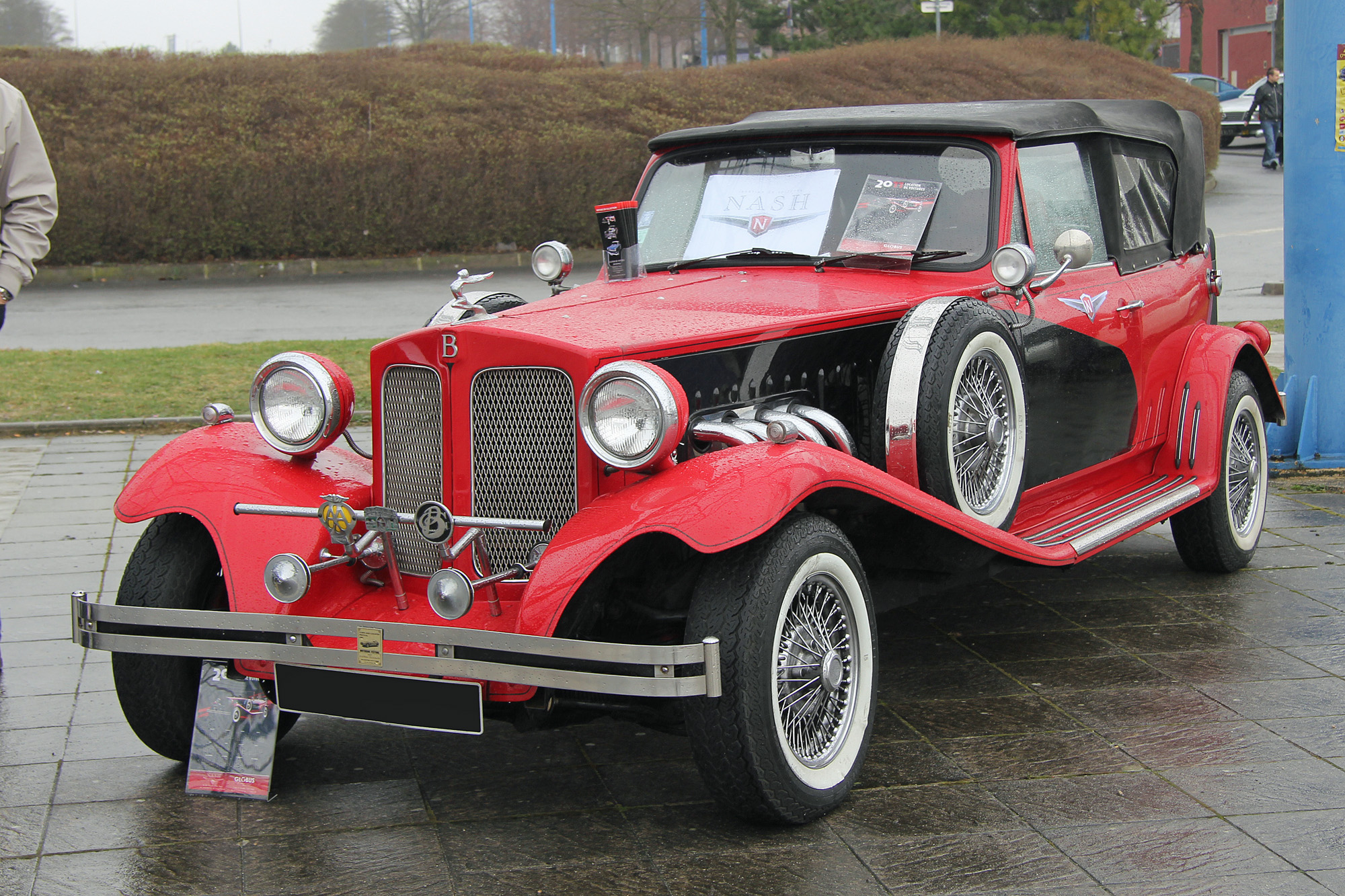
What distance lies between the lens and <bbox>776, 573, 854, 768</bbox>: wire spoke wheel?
3.44m

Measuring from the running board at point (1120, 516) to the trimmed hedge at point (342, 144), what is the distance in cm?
1514

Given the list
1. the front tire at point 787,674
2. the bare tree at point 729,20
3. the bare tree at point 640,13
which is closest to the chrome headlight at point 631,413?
the front tire at point 787,674

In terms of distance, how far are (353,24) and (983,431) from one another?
133ft

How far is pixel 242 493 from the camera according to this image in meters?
3.86

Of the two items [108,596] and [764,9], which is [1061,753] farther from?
[764,9]

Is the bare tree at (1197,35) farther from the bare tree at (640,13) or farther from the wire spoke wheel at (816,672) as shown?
the wire spoke wheel at (816,672)

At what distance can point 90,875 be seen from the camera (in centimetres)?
326

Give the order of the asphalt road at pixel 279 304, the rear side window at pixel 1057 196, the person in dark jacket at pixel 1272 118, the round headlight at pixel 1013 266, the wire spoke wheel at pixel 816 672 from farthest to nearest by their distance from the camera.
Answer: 1. the person in dark jacket at pixel 1272 118
2. the asphalt road at pixel 279 304
3. the rear side window at pixel 1057 196
4. the round headlight at pixel 1013 266
5. the wire spoke wheel at pixel 816 672

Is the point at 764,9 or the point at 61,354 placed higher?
the point at 764,9

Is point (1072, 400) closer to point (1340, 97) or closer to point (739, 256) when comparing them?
point (739, 256)

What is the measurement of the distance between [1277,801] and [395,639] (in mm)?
2363

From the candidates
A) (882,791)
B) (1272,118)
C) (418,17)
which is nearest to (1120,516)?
(882,791)

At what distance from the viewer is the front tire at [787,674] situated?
324 cm

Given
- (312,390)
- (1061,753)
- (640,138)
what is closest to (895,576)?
(1061,753)
